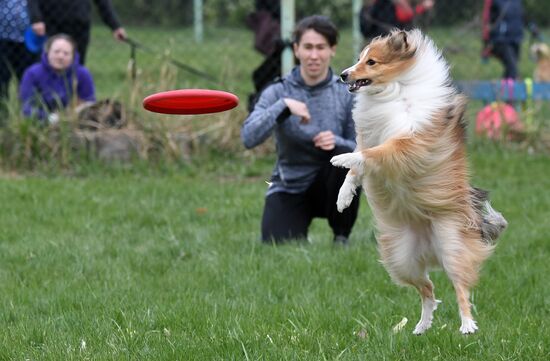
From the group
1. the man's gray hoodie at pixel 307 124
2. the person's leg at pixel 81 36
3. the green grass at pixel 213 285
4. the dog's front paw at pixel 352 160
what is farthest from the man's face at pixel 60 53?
the dog's front paw at pixel 352 160

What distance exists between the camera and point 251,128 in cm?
607

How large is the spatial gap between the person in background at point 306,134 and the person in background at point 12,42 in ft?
12.7

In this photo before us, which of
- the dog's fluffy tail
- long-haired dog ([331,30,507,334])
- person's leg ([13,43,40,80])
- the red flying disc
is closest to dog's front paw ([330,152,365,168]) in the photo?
long-haired dog ([331,30,507,334])

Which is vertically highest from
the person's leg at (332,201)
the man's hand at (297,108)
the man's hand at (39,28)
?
the man's hand at (297,108)

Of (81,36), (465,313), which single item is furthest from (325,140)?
(81,36)

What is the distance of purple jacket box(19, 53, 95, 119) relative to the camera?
29.4 ft

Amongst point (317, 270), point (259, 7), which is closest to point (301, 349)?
point (317, 270)

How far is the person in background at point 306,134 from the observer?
239 inches

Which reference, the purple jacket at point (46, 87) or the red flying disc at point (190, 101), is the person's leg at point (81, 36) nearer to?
the purple jacket at point (46, 87)

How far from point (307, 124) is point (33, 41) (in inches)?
164

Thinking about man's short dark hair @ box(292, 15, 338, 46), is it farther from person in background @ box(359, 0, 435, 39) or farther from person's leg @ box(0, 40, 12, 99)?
person in background @ box(359, 0, 435, 39)

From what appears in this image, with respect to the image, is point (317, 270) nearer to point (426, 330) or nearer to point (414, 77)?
point (426, 330)

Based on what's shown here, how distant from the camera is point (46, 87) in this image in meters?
9.04

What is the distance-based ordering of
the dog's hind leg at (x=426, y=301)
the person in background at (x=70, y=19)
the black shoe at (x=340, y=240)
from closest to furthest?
the dog's hind leg at (x=426, y=301) → the black shoe at (x=340, y=240) → the person in background at (x=70, y=19)
